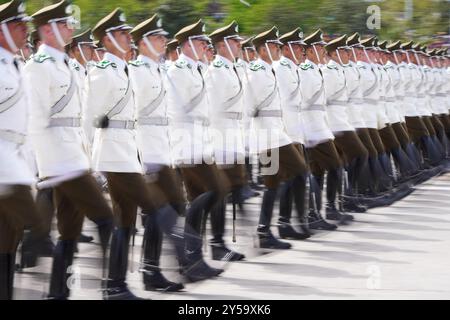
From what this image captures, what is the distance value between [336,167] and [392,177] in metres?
2.39

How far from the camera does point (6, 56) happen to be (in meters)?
5.23

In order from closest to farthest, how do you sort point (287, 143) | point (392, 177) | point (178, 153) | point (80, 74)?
point (178, 153) < point (287, 143) < point (80, 74) < point (392, 177)

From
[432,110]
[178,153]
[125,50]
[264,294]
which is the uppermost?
[432,110]

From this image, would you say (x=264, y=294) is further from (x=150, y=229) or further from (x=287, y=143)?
(x=287, y=143)

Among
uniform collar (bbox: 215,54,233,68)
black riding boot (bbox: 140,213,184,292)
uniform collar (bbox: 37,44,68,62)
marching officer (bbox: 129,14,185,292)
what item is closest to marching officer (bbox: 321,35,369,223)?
uniform collar (bbox: 215,54,233,68)

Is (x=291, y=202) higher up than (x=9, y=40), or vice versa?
(x=9, y=40)

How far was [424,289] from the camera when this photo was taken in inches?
252

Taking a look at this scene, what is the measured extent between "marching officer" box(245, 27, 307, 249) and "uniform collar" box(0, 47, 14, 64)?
10.2ft

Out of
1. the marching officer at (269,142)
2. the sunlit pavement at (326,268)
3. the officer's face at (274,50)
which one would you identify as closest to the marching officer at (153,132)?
the sunlit pavement at (326,268)

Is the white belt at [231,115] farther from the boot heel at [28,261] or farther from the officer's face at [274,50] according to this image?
the boot heel at [28,261]

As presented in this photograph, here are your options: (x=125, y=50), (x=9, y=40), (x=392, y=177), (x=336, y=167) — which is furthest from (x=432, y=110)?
(x=9, y=40)

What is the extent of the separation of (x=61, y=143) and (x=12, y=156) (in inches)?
23.0

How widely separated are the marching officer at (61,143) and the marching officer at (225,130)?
1.86 m

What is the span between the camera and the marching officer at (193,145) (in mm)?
6996
